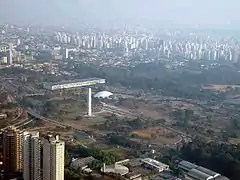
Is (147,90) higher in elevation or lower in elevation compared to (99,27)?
lower

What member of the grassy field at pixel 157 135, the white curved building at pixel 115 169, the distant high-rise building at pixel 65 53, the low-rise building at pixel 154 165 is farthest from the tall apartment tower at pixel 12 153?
the distant high-rise building at pixel 65 53

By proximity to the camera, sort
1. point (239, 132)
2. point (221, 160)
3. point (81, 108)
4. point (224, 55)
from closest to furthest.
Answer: point (221, 160) < point (239, 132) < point (81, 108) < point (224, 55)

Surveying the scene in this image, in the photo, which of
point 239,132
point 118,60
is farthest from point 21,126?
point 118,60

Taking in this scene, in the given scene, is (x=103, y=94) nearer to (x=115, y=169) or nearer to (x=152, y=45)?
(x=115, y=169)

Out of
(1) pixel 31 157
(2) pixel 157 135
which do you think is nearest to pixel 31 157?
(1) pixel 31 157

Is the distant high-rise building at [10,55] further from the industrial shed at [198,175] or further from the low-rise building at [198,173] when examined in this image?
the industrial shed at [198,175]

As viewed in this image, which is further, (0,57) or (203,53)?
(203,53)

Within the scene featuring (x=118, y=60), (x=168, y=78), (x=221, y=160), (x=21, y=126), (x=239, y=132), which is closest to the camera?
(x=221, y=160)

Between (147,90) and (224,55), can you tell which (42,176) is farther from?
(224,55)
